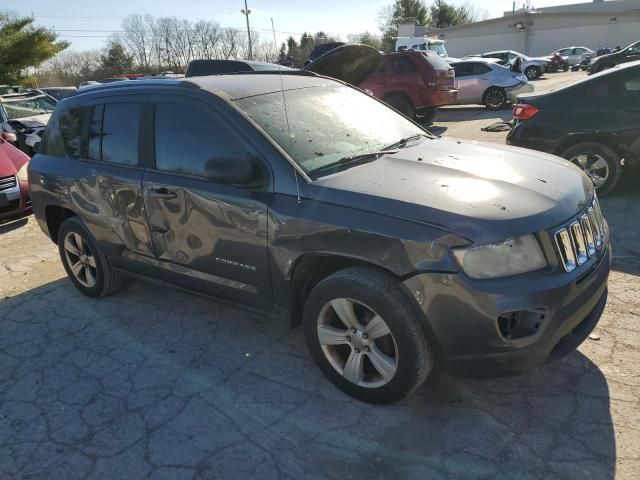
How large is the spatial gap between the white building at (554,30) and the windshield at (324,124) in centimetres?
5533

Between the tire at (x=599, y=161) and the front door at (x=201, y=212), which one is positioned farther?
the tire at (x=599, y=161)

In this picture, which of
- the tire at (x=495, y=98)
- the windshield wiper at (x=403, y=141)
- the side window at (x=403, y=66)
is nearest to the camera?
the windshield wiper at (x=403, y=141)

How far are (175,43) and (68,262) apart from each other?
227ft

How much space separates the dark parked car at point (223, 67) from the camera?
430 cm

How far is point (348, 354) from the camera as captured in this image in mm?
2965

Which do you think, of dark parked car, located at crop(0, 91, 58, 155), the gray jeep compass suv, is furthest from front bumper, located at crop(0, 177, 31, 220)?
the gray jeep compass suv

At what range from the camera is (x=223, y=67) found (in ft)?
14.6

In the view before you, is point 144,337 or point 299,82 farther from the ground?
point 299,82

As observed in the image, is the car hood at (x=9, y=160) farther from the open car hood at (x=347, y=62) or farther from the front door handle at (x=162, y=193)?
the front door handle at (x=162, y=193)

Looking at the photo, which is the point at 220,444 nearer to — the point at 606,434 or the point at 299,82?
the point at 606,434

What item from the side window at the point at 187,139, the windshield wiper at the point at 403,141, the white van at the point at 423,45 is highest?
the white van at the point at 423,45

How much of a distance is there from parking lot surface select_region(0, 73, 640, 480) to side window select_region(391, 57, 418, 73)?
9039 millimetres

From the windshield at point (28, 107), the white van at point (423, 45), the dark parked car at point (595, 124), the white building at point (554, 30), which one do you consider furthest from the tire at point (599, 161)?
the white building at point (554, 30)

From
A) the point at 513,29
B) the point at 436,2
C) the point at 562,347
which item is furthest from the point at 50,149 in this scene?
the point at 436,2
